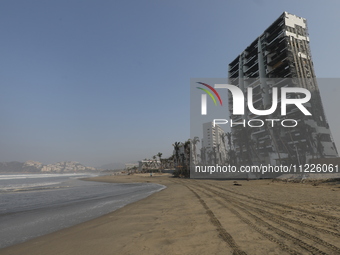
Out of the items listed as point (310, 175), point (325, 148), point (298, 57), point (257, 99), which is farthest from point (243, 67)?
point (310, 175)

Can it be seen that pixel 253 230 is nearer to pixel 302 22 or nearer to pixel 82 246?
pixel 82 246

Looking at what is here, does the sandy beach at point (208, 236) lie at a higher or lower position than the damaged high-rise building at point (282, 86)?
lower

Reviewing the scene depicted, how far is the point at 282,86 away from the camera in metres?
84.6

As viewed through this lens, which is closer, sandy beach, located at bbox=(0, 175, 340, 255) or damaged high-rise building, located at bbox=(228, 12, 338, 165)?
sandy beach, located at bbox=(0, 175, 340, 255)

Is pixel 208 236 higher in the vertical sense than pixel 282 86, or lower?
lower

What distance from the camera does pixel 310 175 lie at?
27.7 metres

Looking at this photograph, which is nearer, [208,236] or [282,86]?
[208,236]

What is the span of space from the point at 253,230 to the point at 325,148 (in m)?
89.7

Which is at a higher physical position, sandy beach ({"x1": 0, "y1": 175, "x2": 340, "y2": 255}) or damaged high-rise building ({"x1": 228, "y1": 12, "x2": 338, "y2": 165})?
damaged high-rise building ({"x1": 228, "y1": 12, "x2": 338, "y2": 165})

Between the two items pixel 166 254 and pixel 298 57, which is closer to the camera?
pixel 166 254

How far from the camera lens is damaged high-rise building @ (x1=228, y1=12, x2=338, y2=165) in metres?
72.8

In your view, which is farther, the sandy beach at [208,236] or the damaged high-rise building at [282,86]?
the damaged high-rise building at [282,86]

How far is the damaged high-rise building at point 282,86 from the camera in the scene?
7281 cm

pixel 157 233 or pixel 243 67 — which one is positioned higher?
pixel 243 67
